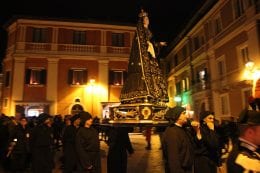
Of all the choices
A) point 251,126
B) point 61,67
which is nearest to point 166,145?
point 251,126

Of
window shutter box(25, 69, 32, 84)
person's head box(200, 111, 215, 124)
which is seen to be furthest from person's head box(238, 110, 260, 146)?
window shutter box(25, 69, 32, 84)

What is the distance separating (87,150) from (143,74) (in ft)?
5.71

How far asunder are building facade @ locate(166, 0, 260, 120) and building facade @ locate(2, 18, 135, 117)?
767cm

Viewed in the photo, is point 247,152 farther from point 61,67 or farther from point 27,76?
point 27,76

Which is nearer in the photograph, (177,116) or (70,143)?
(177,116)

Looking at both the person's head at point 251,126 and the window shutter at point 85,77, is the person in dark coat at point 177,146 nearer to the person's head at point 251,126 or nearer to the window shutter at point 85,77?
the person's head at point 251,126

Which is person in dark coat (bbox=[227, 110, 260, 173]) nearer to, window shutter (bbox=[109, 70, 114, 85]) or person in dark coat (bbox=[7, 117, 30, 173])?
person in dark coat (bbox=[7, 117, 30, 173])

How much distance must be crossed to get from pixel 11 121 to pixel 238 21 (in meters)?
16.2

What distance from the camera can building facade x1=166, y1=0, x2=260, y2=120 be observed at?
17106 millimetres

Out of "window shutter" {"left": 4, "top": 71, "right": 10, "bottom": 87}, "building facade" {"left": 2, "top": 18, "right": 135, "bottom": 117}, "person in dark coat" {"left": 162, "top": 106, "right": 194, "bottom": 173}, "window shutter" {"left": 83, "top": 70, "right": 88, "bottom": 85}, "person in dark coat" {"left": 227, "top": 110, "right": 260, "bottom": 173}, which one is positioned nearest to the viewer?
"person in dark coat" {"left": 227, "top": 110, "right": 260, "bottom": 173}

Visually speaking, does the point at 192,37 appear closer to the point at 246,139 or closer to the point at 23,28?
the point at 23,28

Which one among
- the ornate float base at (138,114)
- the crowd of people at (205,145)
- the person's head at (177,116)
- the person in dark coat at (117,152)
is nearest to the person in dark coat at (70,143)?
the person in dark coat at (117,152)

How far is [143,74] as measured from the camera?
4.58 metres

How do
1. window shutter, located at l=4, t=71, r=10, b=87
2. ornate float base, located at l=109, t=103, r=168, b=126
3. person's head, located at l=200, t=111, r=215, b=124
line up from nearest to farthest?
ornate float base, located at l=109, t=103, r=168, b=126 < person's head, located at l=200, t=111, r=215, b=124 < window shutter, located at l=4, t=71, r=10, b=87
